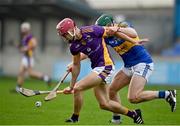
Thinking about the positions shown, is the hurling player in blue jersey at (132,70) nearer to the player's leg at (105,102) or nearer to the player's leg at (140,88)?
the player's leg at (140,88)

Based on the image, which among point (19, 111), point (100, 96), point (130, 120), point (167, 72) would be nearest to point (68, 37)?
point (100, 96)

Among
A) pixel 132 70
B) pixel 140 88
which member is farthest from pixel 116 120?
pixel 132 70

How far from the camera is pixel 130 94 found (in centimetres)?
1337

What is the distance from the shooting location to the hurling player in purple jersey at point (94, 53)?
12.6 m

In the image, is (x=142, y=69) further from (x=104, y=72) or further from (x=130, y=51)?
(x=104, y=72)

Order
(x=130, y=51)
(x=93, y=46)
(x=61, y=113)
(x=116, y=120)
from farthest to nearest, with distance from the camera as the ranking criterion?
1. (x=61, y=113)
2. (x=130, y=51)
3. (x=116, y=120)
4. (x=93, y=46)

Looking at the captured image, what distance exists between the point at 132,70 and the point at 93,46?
1.26 m

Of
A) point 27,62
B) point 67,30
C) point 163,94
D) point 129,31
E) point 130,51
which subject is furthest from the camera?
point 27,62

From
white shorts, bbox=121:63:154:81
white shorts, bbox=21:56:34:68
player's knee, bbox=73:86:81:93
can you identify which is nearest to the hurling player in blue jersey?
white shorts, bbox=121:63:154:81

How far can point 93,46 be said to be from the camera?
12742 mm

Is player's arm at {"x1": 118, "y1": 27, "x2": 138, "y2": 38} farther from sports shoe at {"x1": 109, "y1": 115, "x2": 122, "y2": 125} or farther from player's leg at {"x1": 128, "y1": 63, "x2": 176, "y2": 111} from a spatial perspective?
sports shoe at {"x1": 109, "y1": 115, "x2": 122, "y2": 125}

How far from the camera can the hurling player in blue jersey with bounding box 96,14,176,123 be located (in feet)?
43.6

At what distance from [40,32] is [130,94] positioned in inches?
1053

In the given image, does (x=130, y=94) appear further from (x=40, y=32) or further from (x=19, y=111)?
(x=40, y=32)
